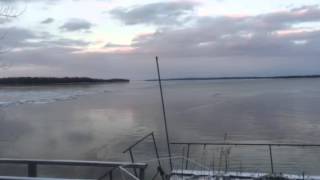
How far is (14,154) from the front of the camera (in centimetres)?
2095

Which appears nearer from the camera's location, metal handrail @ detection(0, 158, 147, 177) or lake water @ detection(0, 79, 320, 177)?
metal handrail @ detection(0, 158, 147, 177)

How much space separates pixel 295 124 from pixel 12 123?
18485mm

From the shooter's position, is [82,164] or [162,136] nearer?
[82,164]

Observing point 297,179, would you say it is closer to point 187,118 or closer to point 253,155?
point 253,155

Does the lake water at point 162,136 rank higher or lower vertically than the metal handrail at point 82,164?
lower

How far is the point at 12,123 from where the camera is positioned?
1352 inches

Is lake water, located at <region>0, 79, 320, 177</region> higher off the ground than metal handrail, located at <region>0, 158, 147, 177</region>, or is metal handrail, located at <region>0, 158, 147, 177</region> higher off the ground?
metal handrail, located at <region>0, 158, 147, 177</region>

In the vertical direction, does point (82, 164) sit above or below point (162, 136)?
above

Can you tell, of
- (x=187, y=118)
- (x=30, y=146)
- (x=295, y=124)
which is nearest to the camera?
(x=30, y=146)

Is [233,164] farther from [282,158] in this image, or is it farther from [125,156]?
[125,156]

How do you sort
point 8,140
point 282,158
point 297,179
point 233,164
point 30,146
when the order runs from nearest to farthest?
point 297,179, point 233,164, point 282,158, point 30,146, point 8,140

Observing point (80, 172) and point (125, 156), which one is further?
point (125, 156)

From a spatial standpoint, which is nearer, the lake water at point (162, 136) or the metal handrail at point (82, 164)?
the metal handrail at point (82, 164)

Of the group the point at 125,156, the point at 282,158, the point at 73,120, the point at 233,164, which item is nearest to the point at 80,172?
the point at 125,156
